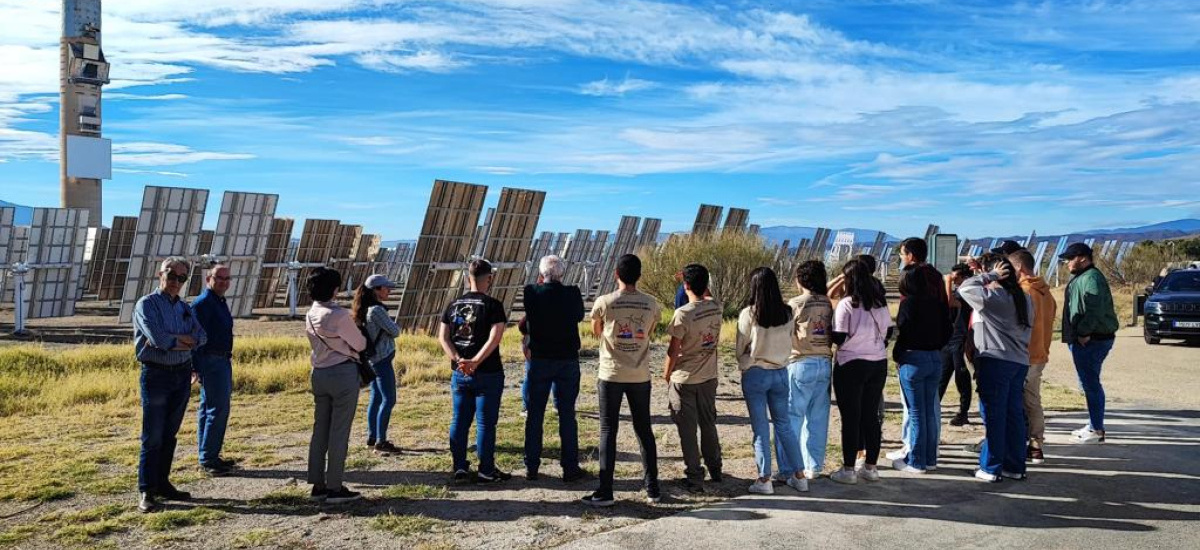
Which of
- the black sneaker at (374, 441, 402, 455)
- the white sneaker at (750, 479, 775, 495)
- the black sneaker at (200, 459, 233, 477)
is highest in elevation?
the white sneaker at (750, 479, 775, 495)

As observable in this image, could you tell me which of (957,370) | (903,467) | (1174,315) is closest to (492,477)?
(903,467)

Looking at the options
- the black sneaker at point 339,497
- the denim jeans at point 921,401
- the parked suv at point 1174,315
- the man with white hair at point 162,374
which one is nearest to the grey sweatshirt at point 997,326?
the denim jeans at point 921,401

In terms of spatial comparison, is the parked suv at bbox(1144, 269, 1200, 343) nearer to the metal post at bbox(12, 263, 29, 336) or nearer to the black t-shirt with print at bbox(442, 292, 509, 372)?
the black t-shirt with print at bbox(442, 292, 509, 372)

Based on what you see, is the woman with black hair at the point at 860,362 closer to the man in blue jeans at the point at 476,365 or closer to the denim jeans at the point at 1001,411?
the denim jeans at the point at 1001,411

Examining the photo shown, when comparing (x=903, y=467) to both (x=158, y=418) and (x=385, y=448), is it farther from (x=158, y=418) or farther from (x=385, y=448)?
(x=158, y=418)

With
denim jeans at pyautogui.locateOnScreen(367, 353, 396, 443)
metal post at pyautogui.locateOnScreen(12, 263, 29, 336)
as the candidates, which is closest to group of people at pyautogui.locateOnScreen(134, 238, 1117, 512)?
denim jeans at pyautogui.locateOnScreen(367, 353, 396, 443)

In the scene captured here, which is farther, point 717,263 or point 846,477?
point 717,263

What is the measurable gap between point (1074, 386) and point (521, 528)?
388 inches

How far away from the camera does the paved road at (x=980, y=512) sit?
5566 mm

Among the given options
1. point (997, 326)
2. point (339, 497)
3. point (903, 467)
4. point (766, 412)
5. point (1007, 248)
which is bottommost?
point (339, 497)

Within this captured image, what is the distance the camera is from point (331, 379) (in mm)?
6422

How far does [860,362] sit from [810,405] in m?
0.52

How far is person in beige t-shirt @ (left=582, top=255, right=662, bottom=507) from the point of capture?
6.37 m

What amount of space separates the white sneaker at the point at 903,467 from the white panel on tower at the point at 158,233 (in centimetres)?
1839
